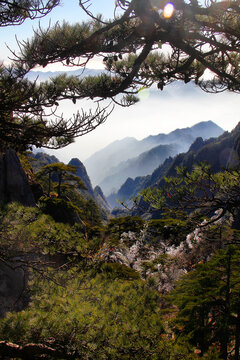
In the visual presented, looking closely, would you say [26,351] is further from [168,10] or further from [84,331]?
[168,10]

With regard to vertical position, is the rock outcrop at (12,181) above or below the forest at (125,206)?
above

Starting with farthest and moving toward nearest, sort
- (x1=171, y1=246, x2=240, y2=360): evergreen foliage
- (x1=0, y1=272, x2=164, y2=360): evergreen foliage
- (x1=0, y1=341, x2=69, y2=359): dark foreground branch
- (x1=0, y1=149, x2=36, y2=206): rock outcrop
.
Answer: (x1=0, y1=149, x2=36, y2=206): rock outcrop < (x1=171, y1=246, x2=240, y2=360): evergreen foliage < (x1=0, y1=272, x2=164, y2=360): evergreen foliage < (x1=0, y1=341, x2=69, y2=359): dark foreground branch

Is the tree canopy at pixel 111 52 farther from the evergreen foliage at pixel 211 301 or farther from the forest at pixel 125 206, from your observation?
the evergreen foliage at pixel 211 301

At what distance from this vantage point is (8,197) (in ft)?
42.7

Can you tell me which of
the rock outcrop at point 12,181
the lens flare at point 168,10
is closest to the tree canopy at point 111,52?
the lens flare at point 168,10

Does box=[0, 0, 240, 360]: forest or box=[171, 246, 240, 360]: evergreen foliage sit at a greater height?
box=[0, 0, 240, 360]: forest

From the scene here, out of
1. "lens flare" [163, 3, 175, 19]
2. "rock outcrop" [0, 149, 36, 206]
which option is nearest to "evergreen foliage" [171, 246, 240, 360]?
"lens flare" [163, 3, 175, 19]

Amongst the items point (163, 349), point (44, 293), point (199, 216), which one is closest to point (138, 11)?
point (199, 216)

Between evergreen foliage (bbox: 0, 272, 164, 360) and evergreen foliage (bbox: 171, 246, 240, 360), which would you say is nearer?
evergreen foliage (bbox: 0, 272, 164, 360)

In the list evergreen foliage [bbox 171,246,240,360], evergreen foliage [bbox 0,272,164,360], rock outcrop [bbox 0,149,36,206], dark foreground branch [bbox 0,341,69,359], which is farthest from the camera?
rock outcrop [bbox 0,149,36,206]

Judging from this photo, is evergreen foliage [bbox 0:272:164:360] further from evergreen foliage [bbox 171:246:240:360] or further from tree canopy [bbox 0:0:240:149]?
tree canopy [bbox 0:0:240:149]

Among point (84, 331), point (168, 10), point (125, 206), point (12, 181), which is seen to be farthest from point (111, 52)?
point (12, 181)

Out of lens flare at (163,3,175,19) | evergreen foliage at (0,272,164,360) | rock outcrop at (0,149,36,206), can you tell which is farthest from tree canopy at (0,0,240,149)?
rock outcrop at (0,149,36,206)

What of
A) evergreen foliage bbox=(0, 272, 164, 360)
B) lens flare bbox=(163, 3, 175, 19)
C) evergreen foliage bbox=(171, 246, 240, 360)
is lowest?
evergreen foliage bbox=(171, 246, 240, 360)
